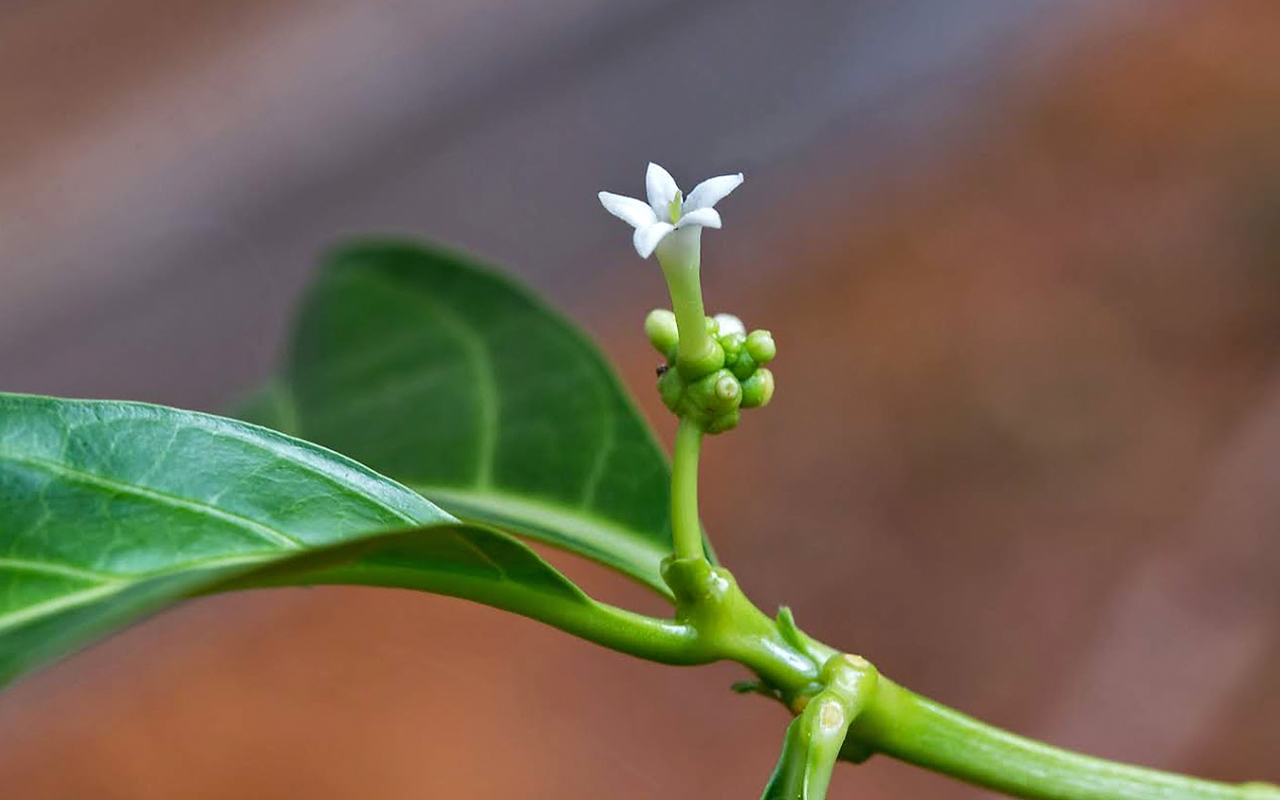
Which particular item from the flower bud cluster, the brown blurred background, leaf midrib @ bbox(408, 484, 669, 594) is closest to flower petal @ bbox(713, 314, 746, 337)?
the flower bud cluster

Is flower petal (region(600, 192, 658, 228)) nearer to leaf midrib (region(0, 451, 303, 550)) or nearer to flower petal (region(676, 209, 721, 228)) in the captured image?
flower petal (region(676, 209, 721, 228))

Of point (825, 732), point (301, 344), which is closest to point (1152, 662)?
point (301, 344)

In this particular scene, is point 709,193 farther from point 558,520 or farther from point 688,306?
point 558,520

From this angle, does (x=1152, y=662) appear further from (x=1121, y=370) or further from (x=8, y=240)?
(x=8, y=240)

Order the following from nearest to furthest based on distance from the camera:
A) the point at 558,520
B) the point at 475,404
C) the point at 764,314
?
the point at 558,520 → the point at 475,404 → the point at 764,314

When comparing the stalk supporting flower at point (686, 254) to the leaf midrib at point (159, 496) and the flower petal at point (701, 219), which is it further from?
the leaf midrib at point (159, 496)

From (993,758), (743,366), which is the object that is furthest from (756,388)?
(993,758)

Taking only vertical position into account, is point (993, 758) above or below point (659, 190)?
below
